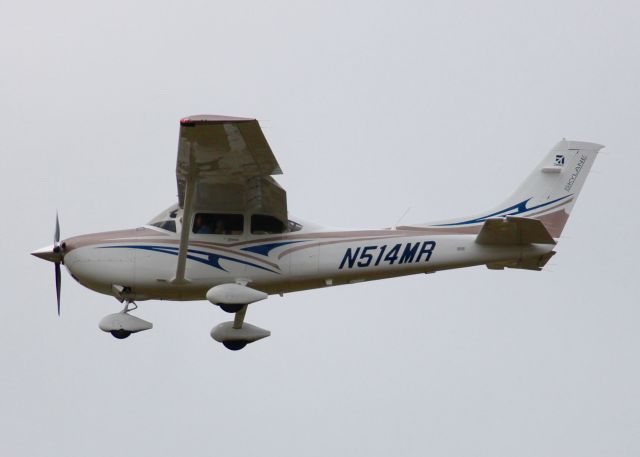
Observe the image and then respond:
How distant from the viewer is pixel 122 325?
63.1 ft

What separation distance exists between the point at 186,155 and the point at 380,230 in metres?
3.27

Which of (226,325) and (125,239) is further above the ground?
(125,239)

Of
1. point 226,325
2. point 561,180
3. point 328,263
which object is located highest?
point 561,180

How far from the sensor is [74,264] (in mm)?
19516

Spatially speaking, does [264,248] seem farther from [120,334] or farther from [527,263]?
[527,263]

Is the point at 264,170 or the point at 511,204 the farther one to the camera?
the point at 511,204

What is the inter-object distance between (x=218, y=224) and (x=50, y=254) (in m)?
2.61

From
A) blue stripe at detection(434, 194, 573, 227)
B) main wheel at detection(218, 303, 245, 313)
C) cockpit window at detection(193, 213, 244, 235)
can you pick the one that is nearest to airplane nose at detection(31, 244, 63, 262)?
cockpit window at detection(193, 213, 244, 235)

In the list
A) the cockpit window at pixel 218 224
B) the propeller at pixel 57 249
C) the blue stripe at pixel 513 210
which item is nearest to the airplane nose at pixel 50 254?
the propeller at pixel 57 249

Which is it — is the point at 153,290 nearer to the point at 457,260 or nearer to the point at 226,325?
the point at 226,325

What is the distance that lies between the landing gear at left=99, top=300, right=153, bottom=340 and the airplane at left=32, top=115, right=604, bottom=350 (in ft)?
0.05

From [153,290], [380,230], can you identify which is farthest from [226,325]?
[380,230]

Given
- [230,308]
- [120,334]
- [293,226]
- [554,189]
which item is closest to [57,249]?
[120,334]

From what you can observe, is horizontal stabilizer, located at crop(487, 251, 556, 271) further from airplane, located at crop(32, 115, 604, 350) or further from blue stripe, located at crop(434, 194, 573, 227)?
blue stripe, located at crop(434, 194, 573, 227)
